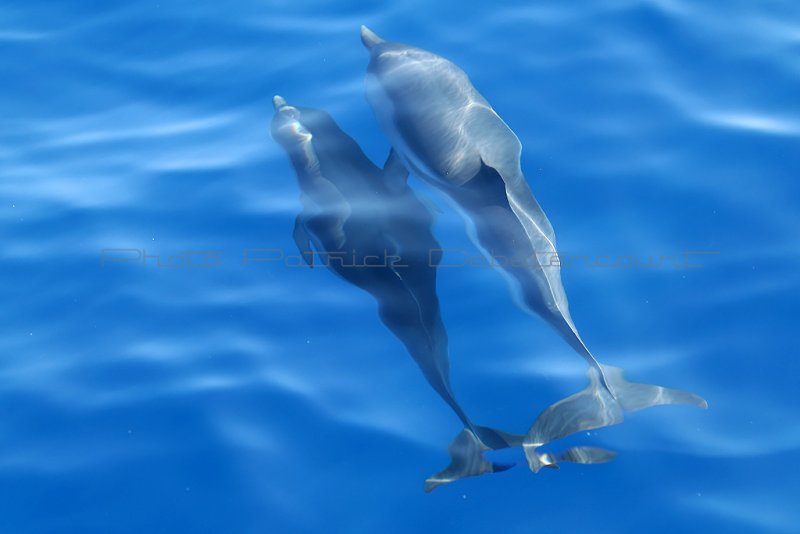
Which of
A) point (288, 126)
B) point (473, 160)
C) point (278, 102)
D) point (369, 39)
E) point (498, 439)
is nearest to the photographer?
point (498, 439)

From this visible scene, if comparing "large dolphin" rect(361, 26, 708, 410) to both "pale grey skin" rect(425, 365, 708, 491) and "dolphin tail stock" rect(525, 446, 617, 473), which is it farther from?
"dolphin tail stock" rect(525, 446, 617, 473)

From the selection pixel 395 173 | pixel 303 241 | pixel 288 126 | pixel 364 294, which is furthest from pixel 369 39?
pixel 364 294

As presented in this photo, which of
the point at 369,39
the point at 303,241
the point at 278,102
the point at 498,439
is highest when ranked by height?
the point at 369,39

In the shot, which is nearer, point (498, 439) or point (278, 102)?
point (498, 439)

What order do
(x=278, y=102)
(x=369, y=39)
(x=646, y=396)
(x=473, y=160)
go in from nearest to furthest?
(x=646, y=396)
(x=473, y=160)
(x=278, y=102)
(x=369, y=39)

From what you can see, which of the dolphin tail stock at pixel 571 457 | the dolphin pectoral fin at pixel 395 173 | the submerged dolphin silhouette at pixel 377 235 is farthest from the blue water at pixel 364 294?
the dolphin pectoral fin at pixel 395 173

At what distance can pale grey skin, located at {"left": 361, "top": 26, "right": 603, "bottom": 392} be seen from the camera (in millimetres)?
6000

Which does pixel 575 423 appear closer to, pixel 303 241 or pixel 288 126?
pixel 303 241

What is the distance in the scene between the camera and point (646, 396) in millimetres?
5504

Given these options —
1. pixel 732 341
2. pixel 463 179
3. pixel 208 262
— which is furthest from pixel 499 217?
pixel 208 262

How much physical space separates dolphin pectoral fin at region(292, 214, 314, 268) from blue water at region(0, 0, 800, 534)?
147mm

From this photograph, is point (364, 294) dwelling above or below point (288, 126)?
below

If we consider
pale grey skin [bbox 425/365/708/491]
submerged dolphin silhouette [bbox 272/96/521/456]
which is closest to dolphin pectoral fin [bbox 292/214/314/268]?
submerged dolphin silhouette [bbox 272/96/521/456]

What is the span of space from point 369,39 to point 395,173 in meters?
1.96
